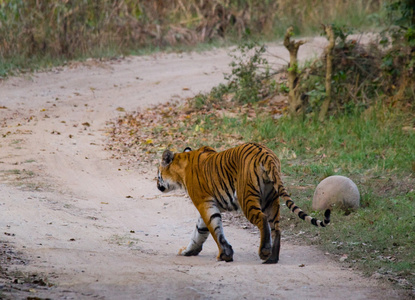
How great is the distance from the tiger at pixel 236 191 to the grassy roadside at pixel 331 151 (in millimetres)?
866

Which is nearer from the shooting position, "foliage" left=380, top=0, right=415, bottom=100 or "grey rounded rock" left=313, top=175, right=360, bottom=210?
"grey rounded rock" left=313, top=175, right=360, bottom=210

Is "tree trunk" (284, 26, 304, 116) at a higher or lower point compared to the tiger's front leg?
higher

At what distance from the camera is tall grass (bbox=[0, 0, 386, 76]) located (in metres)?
15.9

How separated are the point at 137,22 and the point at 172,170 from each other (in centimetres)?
1261

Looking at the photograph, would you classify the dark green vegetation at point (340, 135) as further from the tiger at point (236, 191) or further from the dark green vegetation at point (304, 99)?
the tiger at point (236, 191)

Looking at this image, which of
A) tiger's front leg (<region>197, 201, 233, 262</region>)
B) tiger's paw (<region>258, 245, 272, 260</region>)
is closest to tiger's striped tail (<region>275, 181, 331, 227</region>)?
tiger's paw (<region>258, 245, 272, 260</region>)

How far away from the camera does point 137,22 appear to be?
18391mm

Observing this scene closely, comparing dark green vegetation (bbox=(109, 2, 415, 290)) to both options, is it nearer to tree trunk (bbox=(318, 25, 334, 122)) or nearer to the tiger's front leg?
tree trunk (bbox=(318, 25, 334, 122))

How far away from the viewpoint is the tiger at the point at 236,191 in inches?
221

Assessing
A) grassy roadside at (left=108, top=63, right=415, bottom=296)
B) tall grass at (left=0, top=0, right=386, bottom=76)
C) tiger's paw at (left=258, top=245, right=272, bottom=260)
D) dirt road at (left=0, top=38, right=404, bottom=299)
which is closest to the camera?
dirt road at (left=0, top=38, right=404, bottom=299)

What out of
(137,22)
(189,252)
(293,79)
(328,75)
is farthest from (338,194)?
(137,22)

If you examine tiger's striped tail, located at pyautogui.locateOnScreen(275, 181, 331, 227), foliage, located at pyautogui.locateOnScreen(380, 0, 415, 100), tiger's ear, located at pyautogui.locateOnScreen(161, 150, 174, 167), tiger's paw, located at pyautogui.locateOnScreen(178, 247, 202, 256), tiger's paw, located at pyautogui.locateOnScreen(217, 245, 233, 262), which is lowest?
tiger's paw, located at pyautogui.locateOnScreen(178, 247, 202, 256)

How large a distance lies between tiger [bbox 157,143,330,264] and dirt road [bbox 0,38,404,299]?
21 cm

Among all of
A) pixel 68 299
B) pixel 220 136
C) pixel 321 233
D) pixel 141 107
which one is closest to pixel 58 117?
pixel 141 107
